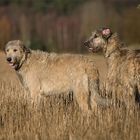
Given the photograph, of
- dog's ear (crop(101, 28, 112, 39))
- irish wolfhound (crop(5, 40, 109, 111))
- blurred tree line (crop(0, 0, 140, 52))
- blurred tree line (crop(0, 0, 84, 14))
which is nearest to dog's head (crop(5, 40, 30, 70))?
irish wolfhound (crop(5, 40, 109, 111))

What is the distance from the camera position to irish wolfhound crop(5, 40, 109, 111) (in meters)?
12.5

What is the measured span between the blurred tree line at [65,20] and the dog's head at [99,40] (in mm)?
21454

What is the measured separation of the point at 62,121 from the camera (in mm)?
11469

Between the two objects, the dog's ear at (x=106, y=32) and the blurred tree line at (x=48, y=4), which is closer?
the dog's ear at (x=106, y=32)

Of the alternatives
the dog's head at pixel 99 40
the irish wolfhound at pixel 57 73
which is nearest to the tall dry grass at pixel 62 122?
the irish wolfhound at pixel 57 73

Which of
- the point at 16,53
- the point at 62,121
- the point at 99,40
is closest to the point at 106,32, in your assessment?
the point at 99,40

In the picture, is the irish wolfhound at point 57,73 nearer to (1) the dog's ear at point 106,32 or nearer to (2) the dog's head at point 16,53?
(2) the dog's head at point 16,53

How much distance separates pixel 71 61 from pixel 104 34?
1.40 metres

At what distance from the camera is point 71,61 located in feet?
41.7

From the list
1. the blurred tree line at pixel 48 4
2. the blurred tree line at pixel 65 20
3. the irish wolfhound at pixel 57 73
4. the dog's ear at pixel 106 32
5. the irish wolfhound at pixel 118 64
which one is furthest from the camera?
the blurred tree line at pixel 48 4

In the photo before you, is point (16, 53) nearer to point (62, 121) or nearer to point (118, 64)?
point (118, 64)

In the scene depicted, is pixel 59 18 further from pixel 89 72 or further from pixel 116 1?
pixel 89 72

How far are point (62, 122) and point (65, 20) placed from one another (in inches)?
1366

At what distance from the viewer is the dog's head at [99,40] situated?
13797 mm
